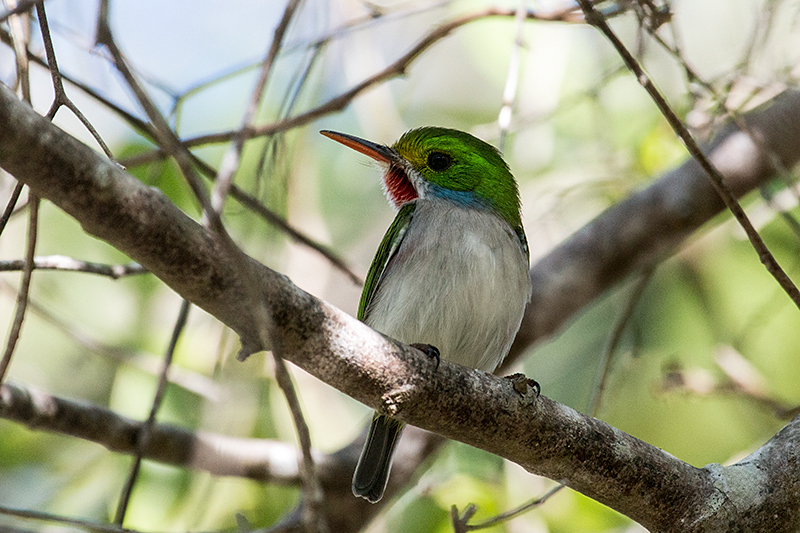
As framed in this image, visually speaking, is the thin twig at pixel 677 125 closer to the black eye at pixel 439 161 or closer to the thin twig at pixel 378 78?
the thin twig at pixel 378 78

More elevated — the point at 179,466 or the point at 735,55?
the point at 735,55

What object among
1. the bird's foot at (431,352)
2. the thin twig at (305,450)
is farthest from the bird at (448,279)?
the thin twig at (305,450)

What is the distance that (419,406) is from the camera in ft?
7.33

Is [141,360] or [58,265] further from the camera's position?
[141,360]

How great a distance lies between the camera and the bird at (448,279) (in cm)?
315

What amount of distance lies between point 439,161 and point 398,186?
236 mm

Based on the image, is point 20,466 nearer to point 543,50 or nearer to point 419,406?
point 419,406

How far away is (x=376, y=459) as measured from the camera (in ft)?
10.9

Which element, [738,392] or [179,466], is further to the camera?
[738,392]

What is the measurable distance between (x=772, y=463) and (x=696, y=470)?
9.6 inches

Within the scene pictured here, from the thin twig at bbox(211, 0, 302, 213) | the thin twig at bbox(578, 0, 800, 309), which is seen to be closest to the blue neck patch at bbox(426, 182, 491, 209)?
the thin twig at bbox(578, 0, 800, 309)

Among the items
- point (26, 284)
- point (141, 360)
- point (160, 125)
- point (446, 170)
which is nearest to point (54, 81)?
point (26, 284)

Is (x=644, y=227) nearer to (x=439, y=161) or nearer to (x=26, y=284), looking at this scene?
(x=439, y=161)

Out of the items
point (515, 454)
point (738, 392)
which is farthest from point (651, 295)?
point (515, 454)
